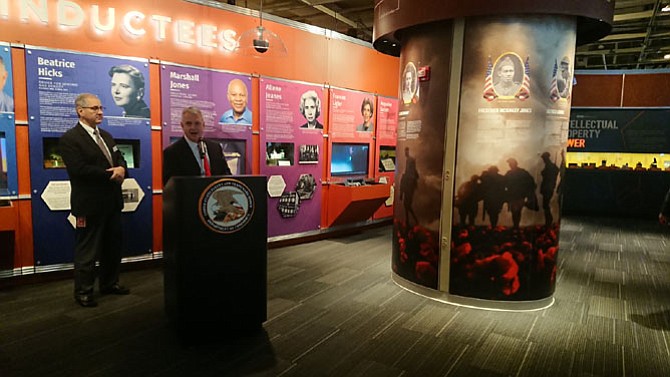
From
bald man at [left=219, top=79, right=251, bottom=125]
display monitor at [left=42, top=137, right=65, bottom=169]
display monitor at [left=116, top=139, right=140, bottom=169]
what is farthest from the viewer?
bald man at [left=219, top=79, right=251, bottom=125]

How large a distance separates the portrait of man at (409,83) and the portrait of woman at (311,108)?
6.66 feet

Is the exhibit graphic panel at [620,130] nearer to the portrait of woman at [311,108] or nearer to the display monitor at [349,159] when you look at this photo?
the display monitor at [349,159]

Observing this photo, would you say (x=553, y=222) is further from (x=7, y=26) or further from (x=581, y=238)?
(x=7, y=26)

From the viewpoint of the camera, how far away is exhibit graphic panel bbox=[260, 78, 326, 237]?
5583mm

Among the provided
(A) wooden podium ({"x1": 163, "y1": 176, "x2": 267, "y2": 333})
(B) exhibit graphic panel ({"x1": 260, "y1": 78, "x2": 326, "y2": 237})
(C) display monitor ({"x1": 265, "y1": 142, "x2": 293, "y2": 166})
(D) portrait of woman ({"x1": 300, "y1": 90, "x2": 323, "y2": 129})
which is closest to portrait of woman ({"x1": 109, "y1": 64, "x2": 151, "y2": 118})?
(B) exhibit graphic panel ({"x1": 260, "y1": 78, "x2": 326, "y2": 237})

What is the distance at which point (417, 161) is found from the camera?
157 inches

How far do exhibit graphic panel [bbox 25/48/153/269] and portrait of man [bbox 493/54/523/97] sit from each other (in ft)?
11.1

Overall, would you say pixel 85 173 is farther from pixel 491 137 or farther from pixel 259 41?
pixel 491 137

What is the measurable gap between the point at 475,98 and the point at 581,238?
4661 millimetres


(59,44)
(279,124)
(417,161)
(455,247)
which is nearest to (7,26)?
(59,44)

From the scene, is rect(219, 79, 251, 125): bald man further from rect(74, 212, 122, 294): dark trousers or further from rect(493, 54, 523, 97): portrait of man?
rect(493, 54, 523, 97): portrait of man

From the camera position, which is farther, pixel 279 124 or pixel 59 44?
pixel 279 124

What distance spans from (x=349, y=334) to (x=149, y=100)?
10.3 feet

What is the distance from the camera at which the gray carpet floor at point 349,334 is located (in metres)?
2.71
